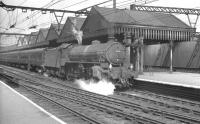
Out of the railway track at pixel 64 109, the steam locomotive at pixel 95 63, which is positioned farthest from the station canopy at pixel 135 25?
the railway track at pixel 64 109

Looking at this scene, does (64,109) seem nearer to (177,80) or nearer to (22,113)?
(22,113)

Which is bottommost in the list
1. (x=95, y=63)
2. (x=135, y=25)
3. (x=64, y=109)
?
(x=64, y=109)

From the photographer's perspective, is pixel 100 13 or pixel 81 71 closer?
pixel 81 71

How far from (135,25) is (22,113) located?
19441 mm

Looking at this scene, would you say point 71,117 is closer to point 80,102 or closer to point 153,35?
point 80,102

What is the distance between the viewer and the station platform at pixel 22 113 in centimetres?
856

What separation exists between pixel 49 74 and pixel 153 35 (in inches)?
463

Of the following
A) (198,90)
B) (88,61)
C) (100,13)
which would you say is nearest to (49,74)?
(100,13)

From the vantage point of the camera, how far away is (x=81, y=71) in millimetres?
19156

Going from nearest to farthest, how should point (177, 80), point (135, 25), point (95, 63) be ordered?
point (95, 63), point (177, 80), point (135, 25)

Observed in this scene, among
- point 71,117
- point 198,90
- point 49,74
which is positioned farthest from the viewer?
point 49,74

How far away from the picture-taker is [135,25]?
27125mm

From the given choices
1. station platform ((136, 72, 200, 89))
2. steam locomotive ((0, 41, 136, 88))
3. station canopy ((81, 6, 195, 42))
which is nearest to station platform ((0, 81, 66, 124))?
steam locomotive ((0, 41, 136, 88))

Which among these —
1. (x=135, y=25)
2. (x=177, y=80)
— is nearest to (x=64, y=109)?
(x=177, y=80)
